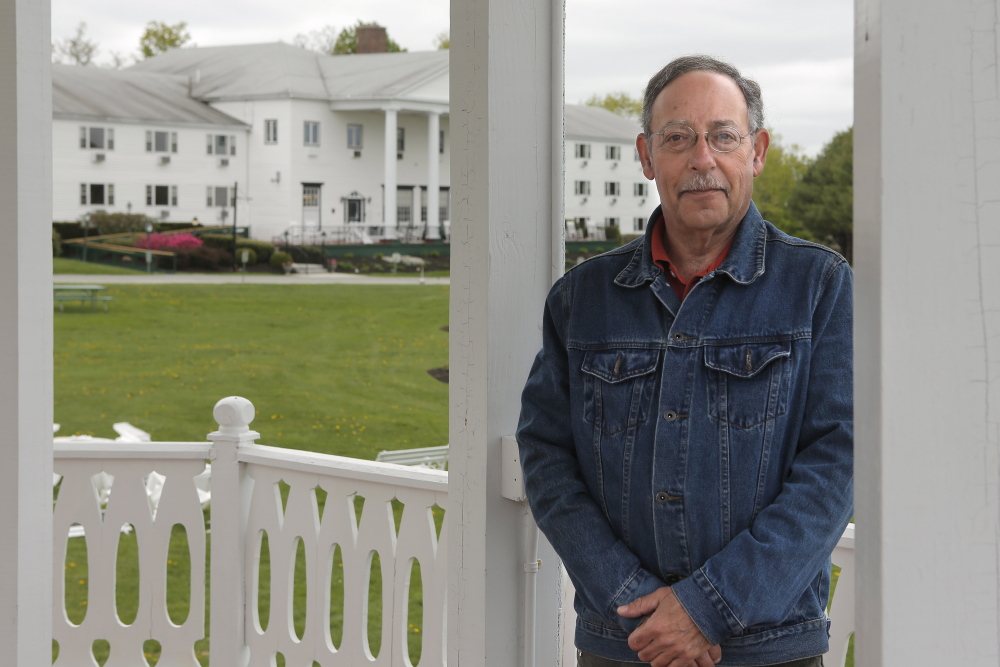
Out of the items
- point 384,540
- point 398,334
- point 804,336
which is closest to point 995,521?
point 804,336

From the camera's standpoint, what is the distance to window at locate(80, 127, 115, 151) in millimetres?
27641

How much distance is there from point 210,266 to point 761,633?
2471cm

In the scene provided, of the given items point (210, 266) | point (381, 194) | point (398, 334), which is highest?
point (381, 194)

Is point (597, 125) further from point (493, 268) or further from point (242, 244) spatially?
point (242, 244)

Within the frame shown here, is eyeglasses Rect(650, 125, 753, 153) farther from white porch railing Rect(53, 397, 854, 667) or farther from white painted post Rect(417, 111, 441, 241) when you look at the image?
white painted post Rect(417, 111, 441, 241)

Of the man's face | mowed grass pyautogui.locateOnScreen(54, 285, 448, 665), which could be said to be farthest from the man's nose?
mowed grass pyautogui.locateOnScreen(54, 285, 448, 665)

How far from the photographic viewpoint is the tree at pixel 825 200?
10.5 ft

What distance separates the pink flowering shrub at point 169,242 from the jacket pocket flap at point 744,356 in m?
24.8

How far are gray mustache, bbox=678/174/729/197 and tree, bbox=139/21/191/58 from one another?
38.0 m

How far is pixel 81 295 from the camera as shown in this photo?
63.6 feet

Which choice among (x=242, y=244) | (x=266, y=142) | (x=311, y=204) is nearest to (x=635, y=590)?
(x=242, y=244)

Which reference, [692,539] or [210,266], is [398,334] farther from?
[692,539]

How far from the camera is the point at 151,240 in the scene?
25.2 metres

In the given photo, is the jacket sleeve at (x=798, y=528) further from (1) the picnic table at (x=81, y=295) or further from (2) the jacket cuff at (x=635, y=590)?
(1) the picnic table at (x=81, y=295)
